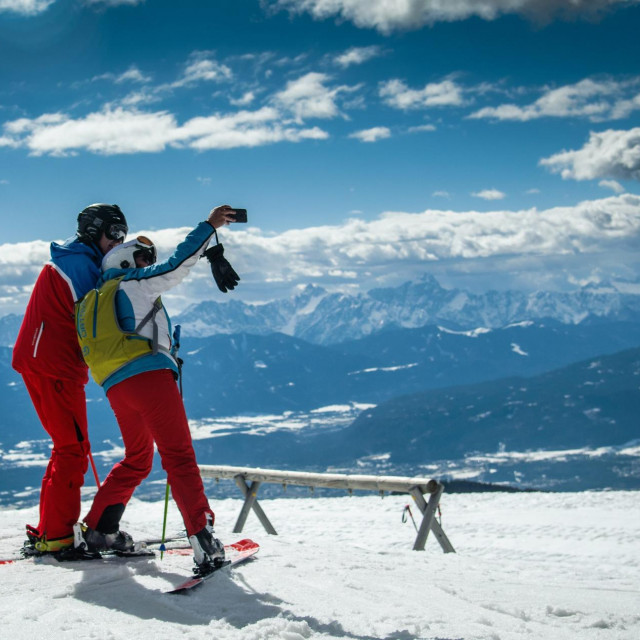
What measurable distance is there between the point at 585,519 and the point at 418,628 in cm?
1063

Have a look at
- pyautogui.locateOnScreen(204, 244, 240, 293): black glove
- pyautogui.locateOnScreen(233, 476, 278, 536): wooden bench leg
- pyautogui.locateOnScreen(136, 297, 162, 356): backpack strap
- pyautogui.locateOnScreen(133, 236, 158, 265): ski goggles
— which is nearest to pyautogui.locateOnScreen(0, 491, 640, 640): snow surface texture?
pyautogui.locateOnScreen(136, 297, 162, 356): backpack strap

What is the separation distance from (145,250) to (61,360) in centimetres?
105

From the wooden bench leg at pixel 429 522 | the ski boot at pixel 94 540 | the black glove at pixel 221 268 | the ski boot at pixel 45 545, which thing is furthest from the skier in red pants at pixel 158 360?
the wooden bench leg at pixel 429 522

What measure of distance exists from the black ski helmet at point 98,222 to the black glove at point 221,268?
1.00m

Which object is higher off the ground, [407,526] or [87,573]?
[87,573]

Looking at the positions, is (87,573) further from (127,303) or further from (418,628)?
(418,628)

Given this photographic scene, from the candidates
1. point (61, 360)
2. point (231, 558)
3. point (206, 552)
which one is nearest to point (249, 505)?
point (231, 558)

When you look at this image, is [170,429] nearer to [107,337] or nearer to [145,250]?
[107,337]

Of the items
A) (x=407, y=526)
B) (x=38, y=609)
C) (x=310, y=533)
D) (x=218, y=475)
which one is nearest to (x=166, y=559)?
(x=38, y=609)

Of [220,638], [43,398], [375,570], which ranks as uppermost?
[43,398]

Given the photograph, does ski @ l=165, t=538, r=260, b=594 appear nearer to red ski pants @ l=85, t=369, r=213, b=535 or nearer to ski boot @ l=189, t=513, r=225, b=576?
ski boot @ l=189, t=513, r=225, b=576

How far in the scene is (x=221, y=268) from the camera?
→ 14.1 ft

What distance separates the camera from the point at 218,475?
10.5 m

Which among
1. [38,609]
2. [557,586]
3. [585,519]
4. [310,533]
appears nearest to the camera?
[38,609]
